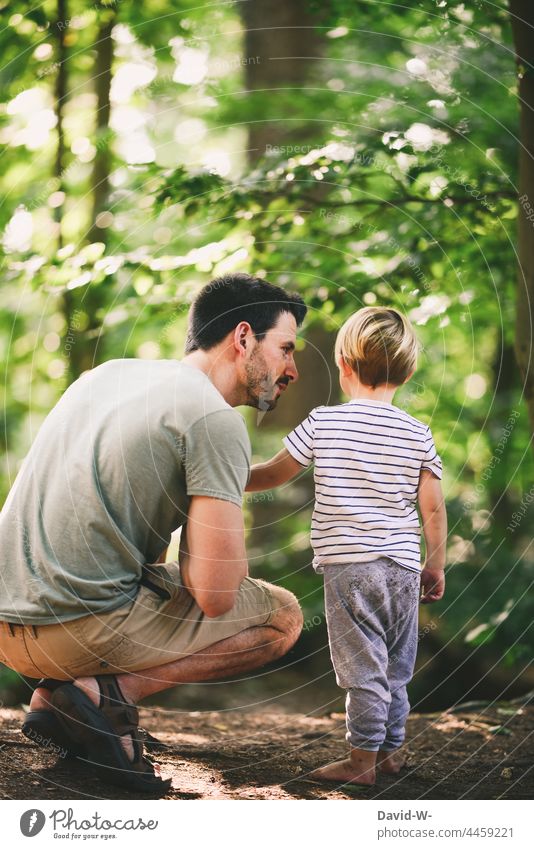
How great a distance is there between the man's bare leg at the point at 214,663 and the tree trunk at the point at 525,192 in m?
1.59

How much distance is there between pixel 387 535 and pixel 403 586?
0.19m

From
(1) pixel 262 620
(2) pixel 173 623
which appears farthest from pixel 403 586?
(2) pixel 173 623

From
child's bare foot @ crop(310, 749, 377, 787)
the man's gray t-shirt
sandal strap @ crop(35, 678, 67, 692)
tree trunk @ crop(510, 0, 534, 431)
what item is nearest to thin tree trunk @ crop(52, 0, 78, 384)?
tree trunk @ crop(510, 0, 534, 431)

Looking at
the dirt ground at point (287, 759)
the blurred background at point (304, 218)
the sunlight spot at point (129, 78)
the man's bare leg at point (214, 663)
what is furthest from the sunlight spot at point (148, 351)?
the man's bare leg at point (214, 663)

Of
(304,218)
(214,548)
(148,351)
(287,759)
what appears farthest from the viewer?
(148,351)

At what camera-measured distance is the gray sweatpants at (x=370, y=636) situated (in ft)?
9.21

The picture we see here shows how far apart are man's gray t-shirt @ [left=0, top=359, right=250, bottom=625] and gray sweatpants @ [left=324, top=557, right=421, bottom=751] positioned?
0.50 metres

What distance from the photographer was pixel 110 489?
9.18ft

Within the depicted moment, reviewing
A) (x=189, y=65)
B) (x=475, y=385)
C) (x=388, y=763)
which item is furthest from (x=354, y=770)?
(x=475, y=385)

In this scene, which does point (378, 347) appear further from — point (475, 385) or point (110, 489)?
point (475, 385)

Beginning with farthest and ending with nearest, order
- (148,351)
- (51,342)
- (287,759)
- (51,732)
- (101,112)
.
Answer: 1. (148,351)
2. (51,342)
3. (101,112)
4. (287,759)
5. (51,732)

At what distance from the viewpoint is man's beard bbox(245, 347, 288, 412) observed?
316 cm

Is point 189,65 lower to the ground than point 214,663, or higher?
higher

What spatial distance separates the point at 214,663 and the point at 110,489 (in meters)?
0.74
